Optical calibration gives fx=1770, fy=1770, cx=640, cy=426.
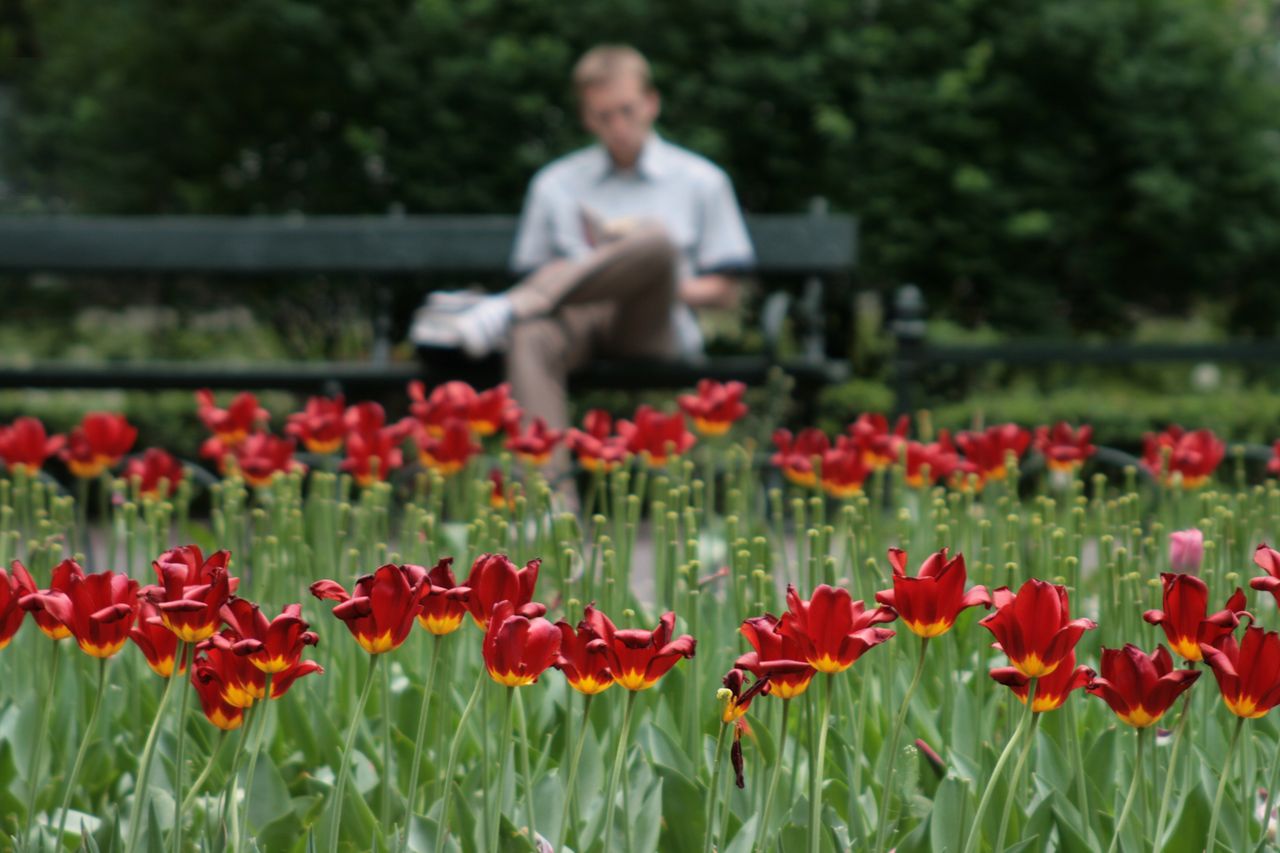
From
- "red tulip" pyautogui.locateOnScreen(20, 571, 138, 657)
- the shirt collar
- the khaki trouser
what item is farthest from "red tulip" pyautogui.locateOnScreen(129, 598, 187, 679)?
the shirt collar

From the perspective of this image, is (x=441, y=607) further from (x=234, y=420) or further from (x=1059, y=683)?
(x=234, y=420)

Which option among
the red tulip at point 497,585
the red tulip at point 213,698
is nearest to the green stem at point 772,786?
the red tulip at point 497,585

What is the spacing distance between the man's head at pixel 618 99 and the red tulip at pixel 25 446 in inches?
118

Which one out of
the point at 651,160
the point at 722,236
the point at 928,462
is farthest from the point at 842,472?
the point at 651,160

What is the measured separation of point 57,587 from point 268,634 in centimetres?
25

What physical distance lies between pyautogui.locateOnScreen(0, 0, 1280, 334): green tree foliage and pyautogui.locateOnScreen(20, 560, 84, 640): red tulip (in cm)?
665

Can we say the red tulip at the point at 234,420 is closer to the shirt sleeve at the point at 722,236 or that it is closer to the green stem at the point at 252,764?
the green stem at the point at 252,764

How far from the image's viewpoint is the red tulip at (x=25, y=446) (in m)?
2.79

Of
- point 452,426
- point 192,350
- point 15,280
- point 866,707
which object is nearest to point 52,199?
point 15,280

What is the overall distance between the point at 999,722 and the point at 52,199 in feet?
29.4

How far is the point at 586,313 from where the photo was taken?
17.6ft

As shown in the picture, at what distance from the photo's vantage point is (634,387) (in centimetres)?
555

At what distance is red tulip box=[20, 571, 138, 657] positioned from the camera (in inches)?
60.4

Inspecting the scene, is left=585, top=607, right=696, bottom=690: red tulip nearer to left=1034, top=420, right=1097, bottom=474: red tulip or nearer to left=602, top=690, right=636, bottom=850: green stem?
left=602, top=690, right=636, bottom=850: green stem
